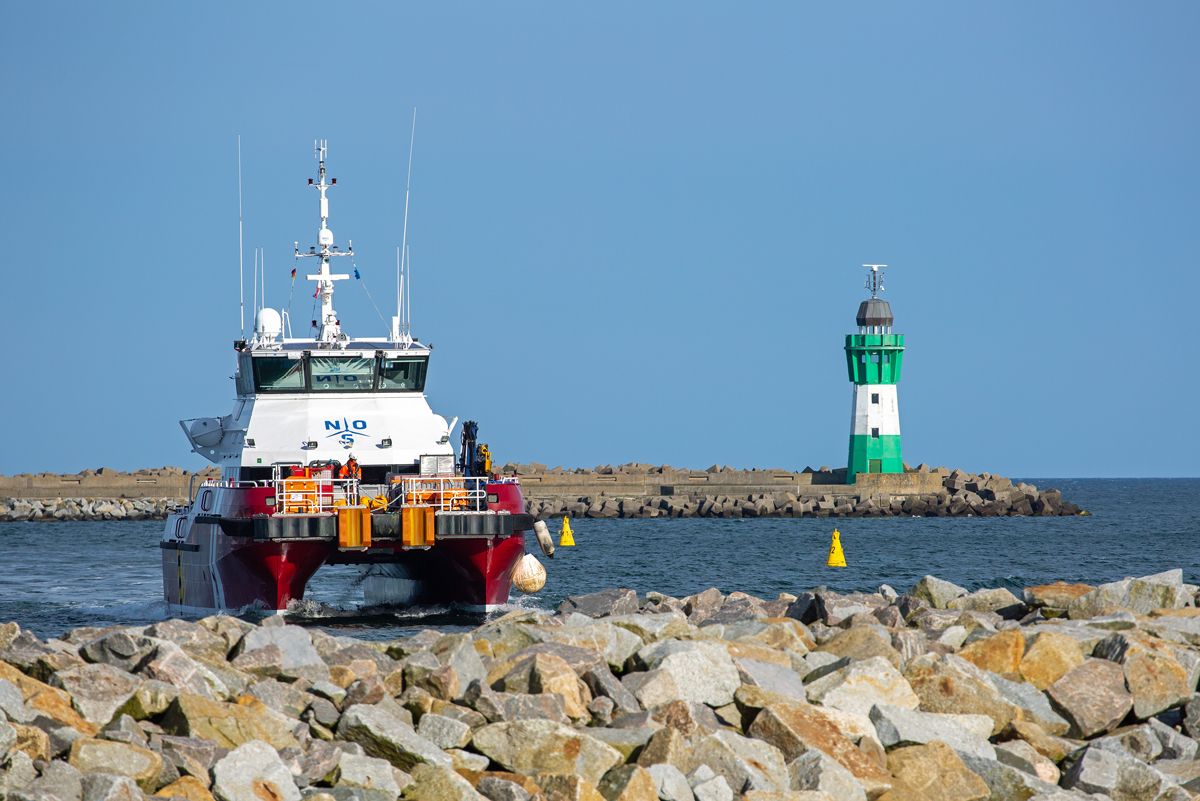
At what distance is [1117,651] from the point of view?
9.88m

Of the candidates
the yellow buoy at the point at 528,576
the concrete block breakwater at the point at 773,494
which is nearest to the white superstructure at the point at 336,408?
the yellow buoy at the point at 528,576

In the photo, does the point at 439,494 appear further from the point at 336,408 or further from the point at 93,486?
the point at 93,486

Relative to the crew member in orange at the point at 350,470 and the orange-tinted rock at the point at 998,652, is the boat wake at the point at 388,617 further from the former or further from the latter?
the orange-tinted rock at the point at 998,652

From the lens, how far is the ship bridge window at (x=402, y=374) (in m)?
19.4

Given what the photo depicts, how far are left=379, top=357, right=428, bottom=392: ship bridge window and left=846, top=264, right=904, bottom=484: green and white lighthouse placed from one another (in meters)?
33.3

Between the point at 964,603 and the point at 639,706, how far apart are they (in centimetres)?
582

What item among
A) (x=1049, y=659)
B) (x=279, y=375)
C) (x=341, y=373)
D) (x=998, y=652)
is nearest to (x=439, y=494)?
(x=341, y=373)

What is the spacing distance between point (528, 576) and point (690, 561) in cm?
1108

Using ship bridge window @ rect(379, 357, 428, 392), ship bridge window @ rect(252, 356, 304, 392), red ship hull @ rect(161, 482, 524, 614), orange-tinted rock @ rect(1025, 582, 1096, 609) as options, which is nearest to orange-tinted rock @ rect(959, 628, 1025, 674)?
orange-tinted rock @ rect(1025, 582, 1096, 609)

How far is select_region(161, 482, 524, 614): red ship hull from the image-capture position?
1684 centimetres

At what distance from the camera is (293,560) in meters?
16.8

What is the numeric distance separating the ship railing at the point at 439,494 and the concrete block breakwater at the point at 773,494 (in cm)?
3057

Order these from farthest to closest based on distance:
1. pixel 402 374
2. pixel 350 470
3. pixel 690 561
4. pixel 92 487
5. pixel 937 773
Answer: pixel 92 487, pixel 690 561, pixel 402 374, pixel 350 470, pixel 937 773

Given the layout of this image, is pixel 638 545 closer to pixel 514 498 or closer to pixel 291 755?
pixel 514 498
